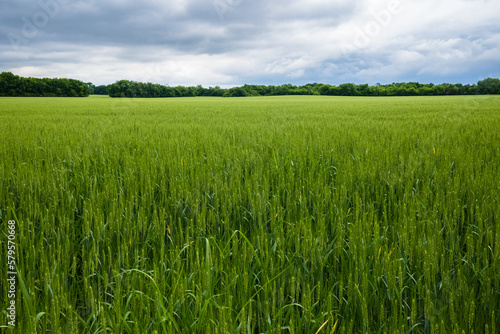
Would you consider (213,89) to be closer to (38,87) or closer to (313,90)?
(313,90)

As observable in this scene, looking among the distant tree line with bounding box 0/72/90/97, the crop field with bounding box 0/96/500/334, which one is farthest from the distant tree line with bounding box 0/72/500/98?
the crop field with bounding box 0/96/500/334

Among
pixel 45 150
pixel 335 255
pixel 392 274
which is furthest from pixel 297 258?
pixel 45 150

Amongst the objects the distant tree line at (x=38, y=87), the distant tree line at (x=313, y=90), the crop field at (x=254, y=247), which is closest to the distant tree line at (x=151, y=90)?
the distant tree line at (x=313, y=90)

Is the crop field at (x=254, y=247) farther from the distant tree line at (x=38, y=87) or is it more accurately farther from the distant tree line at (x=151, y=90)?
the distant tree line at (x=38, y=87)

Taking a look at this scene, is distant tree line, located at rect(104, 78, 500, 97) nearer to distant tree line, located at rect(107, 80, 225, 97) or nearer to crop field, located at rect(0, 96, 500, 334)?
distant tree line, located at rect(107, 80, 225, 97)

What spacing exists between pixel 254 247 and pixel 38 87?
77.4 m

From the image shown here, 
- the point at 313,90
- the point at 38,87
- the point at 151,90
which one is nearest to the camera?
the point at 38,87

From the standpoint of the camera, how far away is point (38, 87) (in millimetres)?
65562

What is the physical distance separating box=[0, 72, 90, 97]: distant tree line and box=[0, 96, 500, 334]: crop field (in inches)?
2814

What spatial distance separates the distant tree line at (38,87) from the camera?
62.5 metres

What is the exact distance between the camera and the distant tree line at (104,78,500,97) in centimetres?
6391

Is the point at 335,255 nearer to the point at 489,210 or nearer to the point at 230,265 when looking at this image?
the point at 230,265

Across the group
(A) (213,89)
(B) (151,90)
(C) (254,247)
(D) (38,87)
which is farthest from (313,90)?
(C) (254,247)

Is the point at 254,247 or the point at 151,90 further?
the point at 151,90
